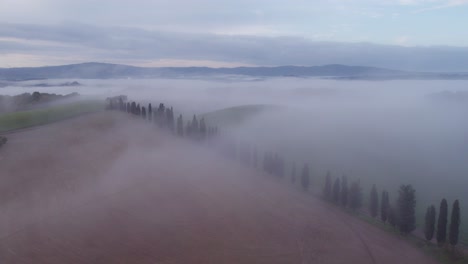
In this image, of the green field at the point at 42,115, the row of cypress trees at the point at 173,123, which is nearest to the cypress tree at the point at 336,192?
the row of cypress trees at the point at 173,123

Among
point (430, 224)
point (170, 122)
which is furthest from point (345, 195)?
point (170, 122)

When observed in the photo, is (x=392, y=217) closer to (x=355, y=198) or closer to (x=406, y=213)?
(x=406, y=213)

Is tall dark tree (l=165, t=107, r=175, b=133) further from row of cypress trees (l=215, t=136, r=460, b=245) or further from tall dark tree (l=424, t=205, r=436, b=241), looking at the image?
tall dark tree (l=424, t=205, r=436, b=241)

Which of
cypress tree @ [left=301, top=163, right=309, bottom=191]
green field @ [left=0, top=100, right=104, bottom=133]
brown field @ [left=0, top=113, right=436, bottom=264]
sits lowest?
brown field @ [left=0, top=113, right=436, bottom=264]

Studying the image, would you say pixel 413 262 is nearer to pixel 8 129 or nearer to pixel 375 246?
pixel 375 246

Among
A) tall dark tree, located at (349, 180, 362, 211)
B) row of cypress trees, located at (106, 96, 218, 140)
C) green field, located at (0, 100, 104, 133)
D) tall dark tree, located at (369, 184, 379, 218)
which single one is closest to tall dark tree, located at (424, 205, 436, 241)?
tall dark tree, located at (369, 184, 379, 218)

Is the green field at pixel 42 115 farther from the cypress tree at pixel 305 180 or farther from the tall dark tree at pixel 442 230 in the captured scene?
the tall dark tree at pixel 442 230

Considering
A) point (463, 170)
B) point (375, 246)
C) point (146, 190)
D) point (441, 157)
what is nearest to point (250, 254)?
point (375, 246)
